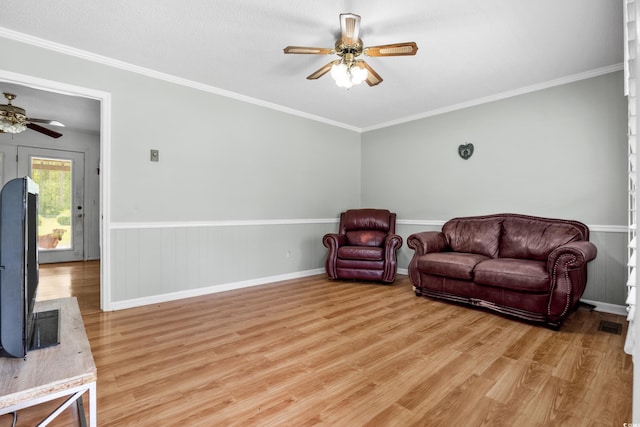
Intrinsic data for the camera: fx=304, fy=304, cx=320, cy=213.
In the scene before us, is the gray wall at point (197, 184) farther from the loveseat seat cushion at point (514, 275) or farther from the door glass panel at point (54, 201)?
the door glass panel at point (54, 201)

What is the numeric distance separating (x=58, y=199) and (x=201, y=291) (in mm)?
4329

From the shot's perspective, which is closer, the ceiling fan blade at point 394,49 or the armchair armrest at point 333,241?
the ceiling fan blade at point 394,49

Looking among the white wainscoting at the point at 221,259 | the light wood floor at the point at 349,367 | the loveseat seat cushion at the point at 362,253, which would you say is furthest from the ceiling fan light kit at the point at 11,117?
the loveseat seat cushion at the point at 362,253

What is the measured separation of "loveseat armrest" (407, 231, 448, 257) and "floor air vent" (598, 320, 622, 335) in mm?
1590

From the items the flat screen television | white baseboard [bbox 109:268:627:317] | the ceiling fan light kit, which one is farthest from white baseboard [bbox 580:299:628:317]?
the ceiling fan light kit

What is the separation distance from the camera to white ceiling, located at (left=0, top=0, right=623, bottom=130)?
2.24 meters

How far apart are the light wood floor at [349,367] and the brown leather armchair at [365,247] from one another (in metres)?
0.96

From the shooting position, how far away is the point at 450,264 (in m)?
3.23

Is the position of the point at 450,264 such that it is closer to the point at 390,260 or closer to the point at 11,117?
the point at 390,260

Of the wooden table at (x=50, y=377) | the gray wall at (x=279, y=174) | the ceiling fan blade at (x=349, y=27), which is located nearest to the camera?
the wooden table at (x=50, y=377)

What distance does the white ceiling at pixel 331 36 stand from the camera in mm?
2238

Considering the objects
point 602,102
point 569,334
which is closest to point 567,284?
point 569,334

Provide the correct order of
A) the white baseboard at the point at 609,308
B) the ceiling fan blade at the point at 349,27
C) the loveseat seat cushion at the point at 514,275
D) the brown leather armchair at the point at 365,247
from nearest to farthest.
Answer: the ceiling fan blade at the point at 349,27 < the loveseat seat cushion at the point at 514,275 < the white baseboard at the point at 609,308 < the brown leather armchair at the point at 365,247

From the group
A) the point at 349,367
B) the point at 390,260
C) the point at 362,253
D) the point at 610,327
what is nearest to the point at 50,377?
the point at 349,367
